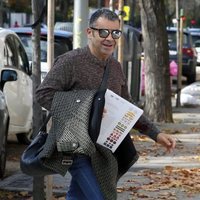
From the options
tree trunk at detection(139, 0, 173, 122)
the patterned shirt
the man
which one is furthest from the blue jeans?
tree trunk at detection(139, 0, 173, 122)

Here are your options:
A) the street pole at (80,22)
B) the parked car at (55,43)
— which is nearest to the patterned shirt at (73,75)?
the street pole at (80,22)

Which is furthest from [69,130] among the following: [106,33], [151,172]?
[151,172]

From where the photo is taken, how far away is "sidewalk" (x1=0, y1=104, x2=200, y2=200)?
732 centimetres

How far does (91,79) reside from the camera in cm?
452

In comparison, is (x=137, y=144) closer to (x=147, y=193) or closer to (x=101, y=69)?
(x=147, y=193)

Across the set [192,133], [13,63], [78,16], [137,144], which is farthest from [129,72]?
[78,16]

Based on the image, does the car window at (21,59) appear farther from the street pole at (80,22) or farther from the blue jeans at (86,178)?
the blue jeans at (86,178)

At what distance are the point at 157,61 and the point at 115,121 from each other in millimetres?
9486

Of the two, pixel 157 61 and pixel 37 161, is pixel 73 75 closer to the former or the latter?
pixel 37 161

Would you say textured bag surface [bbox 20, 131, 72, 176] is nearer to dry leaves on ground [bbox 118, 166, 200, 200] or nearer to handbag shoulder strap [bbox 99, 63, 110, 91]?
handbag shoulder strap [bbox 99, 63, 110, 91]

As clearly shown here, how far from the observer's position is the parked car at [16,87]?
967 centimetres

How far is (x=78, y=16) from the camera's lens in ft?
25.9

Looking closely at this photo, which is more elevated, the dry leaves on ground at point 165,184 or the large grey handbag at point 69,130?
the large grey handbag at point 69,130

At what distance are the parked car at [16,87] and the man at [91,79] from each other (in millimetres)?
4788
